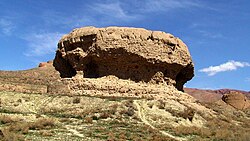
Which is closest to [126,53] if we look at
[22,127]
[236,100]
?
[22,127]

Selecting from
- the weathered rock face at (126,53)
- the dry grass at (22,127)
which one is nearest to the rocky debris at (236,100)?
the weathered rock face at (126,53)

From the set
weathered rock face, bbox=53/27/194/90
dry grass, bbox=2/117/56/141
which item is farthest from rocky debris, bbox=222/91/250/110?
dry grass, bbox=2/117/56/141

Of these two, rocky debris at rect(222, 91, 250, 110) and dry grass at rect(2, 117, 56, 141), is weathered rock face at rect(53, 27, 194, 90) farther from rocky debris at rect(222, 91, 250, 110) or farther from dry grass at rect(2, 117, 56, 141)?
rocky debris at rect(222, 91, 250, 110)

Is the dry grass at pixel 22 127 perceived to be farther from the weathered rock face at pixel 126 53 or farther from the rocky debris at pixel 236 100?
the rocky debris at pixel 236 100

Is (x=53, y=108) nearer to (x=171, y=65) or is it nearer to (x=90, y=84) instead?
(x=90, y=84)

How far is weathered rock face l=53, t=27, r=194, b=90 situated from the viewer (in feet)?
96.6

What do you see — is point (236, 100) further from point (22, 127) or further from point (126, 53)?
point (22, 127)

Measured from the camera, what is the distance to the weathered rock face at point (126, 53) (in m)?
29.4

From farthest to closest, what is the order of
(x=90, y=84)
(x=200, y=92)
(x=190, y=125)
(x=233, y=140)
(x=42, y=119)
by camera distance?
(x=200, y=92), (x=90, y=84), (x=190, y=125), (x=42, y=119), (x=233, y=140)

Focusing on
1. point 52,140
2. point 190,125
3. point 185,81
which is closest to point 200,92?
point 185,81

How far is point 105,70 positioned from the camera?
30.4m

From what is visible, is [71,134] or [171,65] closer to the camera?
[71,134]

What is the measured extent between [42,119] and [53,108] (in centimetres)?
390

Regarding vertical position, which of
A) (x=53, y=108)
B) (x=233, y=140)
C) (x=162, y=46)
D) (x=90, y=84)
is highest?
(x=162, y=46)
